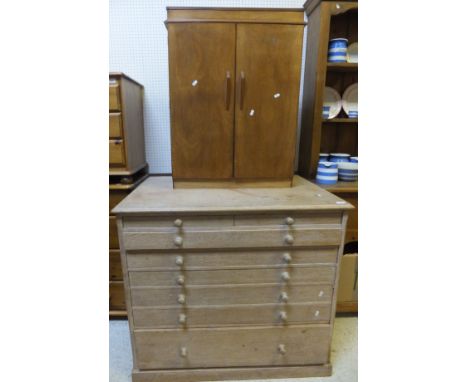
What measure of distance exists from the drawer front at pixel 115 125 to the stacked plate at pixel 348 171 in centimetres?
127

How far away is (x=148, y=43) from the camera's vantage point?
5.62ft

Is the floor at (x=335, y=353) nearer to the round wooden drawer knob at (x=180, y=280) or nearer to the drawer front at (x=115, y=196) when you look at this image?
the round wooden drawer knob at (x=180, y=280)

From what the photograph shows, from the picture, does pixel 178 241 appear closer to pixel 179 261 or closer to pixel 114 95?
pixel 179 261

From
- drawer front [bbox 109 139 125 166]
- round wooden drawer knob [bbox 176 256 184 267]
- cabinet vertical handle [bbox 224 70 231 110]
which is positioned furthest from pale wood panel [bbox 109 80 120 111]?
round wooden drawer knob [bbox 176 256 184 267]

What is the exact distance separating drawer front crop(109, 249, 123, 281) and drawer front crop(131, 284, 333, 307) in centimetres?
44

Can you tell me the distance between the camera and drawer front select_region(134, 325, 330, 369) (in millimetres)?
1335

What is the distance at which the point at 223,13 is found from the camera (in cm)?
Result: 129

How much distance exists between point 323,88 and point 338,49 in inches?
8.9

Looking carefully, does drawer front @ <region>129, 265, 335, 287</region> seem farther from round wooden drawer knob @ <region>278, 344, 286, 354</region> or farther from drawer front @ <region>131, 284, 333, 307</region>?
round wooden drawer knob @ <region>278, 344, 286, 354</region>

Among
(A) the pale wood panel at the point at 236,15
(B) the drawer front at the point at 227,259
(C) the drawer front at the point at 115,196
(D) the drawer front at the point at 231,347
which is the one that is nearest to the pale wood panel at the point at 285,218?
(B) the drawer front at the point at 227,259

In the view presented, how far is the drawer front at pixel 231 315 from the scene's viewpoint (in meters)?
1.30

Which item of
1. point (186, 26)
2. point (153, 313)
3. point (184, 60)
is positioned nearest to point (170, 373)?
point (153, 313)

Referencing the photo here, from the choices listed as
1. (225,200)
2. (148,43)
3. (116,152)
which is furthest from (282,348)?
(148,43)

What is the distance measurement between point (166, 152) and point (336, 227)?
3.85 ft
